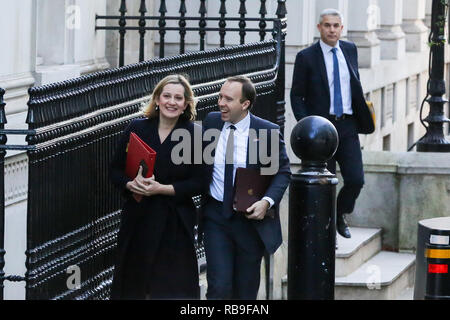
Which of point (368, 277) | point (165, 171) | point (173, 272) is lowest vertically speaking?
point (368, 277)

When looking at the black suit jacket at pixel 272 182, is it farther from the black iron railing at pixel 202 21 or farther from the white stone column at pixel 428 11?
the white stone column at pixel 428 11

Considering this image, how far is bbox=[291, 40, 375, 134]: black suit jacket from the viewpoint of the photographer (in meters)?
12.0

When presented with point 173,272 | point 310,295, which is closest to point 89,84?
point 173,272

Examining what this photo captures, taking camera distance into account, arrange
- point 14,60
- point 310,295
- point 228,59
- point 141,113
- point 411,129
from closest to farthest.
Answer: point 310,295
point 141,113
point 228,59
point 14,60
point 411,129

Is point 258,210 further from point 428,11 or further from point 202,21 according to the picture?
point 428,11

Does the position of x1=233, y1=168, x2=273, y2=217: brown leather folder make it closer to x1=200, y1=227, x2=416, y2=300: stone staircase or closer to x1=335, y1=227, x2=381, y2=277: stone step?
x1=200, y1=227, x2=416, y2=300: stone staircase

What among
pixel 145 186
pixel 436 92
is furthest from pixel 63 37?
pixel 145 186

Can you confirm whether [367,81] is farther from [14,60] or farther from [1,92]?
[1,92]

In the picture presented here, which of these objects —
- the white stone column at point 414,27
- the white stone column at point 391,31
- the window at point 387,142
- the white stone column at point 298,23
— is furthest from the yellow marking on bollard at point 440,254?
the white stone column at point 414,27

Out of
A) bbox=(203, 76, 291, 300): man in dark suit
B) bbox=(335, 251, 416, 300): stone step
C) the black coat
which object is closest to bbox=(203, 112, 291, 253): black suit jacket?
bbox=(203, 76, 291, 300): man in dark suit

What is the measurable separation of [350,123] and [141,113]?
309 cm

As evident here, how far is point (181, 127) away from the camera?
28.7 ft

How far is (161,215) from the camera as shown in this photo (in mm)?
8656

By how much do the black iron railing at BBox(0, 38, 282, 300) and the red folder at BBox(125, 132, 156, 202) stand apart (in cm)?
29
